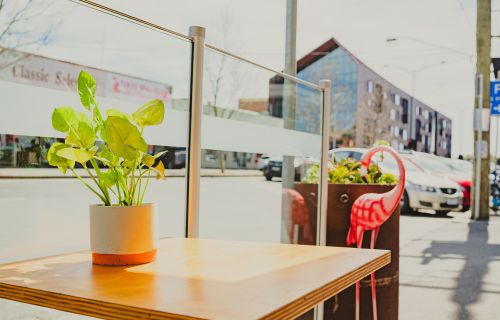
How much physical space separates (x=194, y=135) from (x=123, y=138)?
0.69m

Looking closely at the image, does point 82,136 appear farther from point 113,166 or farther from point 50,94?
point 50,94

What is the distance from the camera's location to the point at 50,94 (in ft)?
4.78

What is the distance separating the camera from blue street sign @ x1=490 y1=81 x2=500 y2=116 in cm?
962

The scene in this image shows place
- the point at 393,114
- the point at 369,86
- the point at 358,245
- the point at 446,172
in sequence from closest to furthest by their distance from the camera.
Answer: the point at 358,245 < the point at 446,172 < the point at 369,86 < the point at 393,114

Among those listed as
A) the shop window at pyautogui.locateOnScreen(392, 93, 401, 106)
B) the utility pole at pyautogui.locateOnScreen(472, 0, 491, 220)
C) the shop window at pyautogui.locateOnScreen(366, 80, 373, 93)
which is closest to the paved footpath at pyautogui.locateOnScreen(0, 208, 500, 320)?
the utility pole at pyautogui.locateOnScreen(472, 0, 491, 220)

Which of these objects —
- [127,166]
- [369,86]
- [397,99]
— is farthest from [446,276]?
[397,99]

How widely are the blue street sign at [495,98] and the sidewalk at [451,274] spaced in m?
2.70

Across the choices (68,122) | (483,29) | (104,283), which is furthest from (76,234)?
(483,29)

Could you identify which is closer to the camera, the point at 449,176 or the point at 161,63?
the point at 161,63

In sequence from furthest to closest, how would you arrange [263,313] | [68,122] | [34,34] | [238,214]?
[238,214]
[34,34]
[68,122]
[263,313]

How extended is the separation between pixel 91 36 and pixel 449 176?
9.86m

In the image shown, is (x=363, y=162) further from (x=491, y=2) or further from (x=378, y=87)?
(x=378, y=87)

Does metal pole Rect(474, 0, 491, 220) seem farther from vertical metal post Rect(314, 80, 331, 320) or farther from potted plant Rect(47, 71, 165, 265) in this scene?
potted plant Rect(47, 71, 165, 265)

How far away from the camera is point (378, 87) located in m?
34.0
